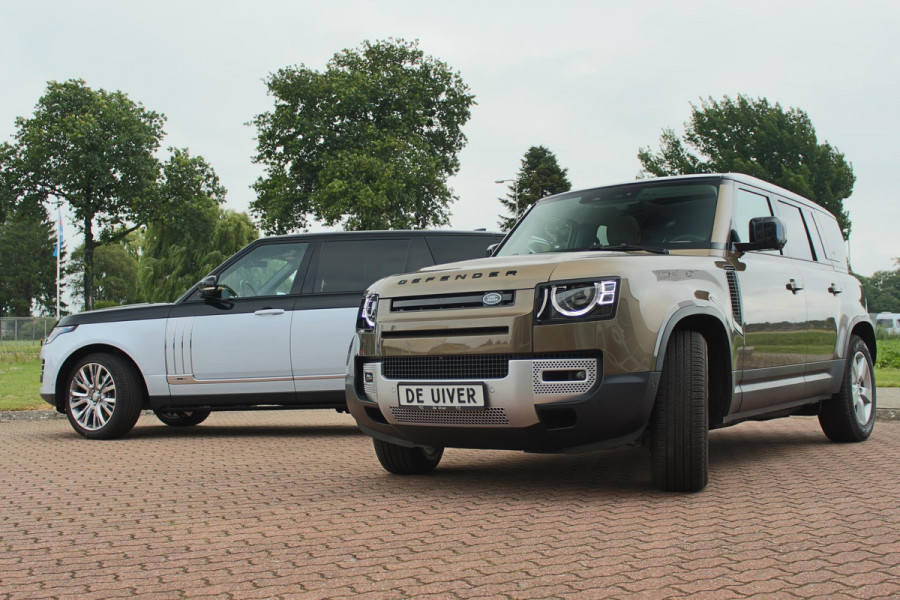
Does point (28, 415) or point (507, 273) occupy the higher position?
point (507, 273)

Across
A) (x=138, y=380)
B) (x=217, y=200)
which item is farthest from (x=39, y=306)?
(x=138, y=380)

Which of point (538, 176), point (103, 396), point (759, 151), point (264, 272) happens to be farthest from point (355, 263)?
point (538, 176)

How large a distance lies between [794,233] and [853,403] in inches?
65.2

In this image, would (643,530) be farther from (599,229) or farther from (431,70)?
(431,70)

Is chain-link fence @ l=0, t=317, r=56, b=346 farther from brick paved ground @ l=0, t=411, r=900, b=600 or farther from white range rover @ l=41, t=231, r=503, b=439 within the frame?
brick paved ground @ l=0, t=411, r=900, b=600

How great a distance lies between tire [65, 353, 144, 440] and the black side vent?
6170 millimetres

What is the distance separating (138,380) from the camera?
9.45 m

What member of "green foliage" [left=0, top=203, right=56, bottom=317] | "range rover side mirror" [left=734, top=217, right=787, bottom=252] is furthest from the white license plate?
"green foliage" [left=0, top=203, right=56, bottom=317]

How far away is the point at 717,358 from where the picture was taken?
5695mm

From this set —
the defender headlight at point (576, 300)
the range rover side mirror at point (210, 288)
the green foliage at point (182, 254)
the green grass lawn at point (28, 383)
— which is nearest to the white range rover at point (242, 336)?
the range rover side mirror at point (210, 288)

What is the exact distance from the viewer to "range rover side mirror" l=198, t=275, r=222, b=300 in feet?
30.3

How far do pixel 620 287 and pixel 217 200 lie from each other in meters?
39.8

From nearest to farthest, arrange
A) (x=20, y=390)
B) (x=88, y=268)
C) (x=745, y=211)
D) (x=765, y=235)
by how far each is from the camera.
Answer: (x=765, y=235), (x=745, y=211), (x=20, y=390), (x=88, y=268)

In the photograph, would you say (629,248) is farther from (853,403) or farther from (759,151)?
(759,151)
